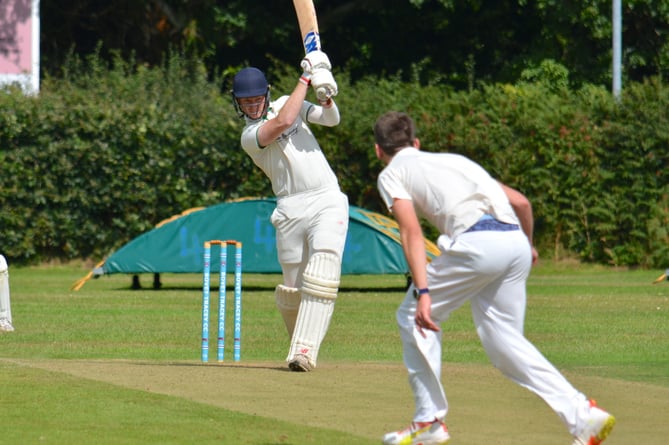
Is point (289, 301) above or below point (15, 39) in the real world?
below

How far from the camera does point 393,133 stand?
6441 mm

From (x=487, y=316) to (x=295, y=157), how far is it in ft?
10.7

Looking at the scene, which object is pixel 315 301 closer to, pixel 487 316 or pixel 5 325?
pixel 487 316

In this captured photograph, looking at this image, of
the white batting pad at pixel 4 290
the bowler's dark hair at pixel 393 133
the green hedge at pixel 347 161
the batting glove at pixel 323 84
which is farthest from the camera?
the green hedge at pixel 347 161

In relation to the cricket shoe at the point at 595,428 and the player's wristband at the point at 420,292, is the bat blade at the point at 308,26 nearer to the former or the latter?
the player's wristband at the point at 420,292

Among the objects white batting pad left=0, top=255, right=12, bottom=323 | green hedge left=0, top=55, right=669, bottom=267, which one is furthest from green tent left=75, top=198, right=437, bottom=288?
white batting pad left=0, top=255, right=12, bottom=323

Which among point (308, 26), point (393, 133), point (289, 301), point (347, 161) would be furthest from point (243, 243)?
point (393, 133)

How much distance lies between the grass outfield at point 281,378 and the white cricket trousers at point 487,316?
0.47 m

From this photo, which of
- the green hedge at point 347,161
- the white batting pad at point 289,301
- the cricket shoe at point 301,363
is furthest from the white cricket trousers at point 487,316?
Answer: the green hedge at point 347,161

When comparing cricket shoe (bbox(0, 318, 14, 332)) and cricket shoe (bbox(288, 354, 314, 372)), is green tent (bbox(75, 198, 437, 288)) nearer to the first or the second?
cricket shoe (bbox(0, 318, 14, 332))

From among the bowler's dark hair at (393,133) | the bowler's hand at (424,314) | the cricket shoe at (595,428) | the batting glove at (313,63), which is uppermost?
the batting glove at (313,63)

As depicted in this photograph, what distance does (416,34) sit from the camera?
118 ft

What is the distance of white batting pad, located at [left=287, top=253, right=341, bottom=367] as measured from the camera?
362 inches

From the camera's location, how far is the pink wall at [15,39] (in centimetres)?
3209
